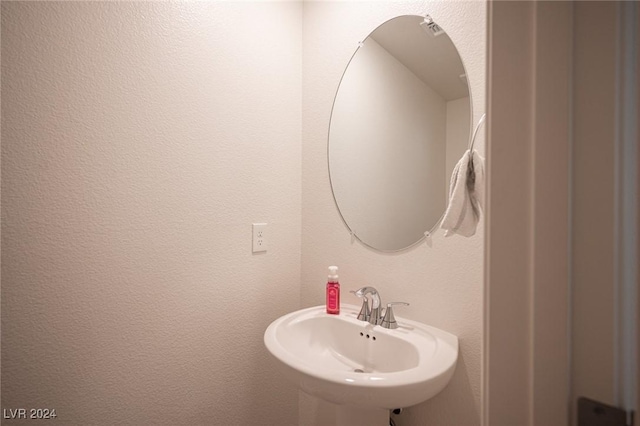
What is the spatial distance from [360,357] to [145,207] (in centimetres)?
91

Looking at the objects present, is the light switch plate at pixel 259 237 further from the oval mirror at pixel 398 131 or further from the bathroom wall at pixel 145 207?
the oval mirror at pixel 398 131

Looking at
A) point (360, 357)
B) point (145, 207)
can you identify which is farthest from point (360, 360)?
point (145, 207)

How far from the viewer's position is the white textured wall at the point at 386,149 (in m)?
1.03

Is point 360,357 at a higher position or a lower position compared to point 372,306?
lower

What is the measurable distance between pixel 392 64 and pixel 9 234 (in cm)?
134

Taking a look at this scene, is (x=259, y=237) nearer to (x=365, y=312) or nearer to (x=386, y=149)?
(x=365, y=312)

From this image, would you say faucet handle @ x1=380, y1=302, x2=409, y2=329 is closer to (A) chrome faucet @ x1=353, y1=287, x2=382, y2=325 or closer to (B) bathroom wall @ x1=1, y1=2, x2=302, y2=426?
(A) chrome faucet @ x1=353, y1=287, x2=382, y2=325

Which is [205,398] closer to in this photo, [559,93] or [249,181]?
[249,181]

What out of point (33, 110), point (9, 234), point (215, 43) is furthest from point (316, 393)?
point (215, 43)

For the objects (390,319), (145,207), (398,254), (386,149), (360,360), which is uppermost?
(386,149)

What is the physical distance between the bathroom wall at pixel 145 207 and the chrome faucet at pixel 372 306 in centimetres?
44

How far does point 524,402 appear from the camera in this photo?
36 cm

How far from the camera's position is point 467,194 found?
2.33 feet

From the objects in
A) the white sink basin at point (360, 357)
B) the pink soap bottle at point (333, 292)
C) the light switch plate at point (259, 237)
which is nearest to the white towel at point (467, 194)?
the white sink basin at point (360, 357)
